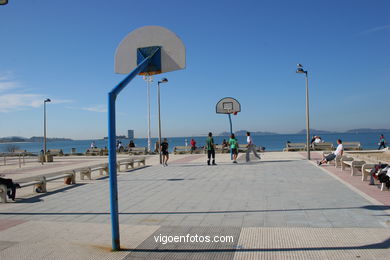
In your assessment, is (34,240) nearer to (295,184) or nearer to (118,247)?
(118,247)

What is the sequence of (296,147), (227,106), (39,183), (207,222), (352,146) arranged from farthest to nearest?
(352,146)
(296,147)
(227,106)
(39,183)
(207,222)

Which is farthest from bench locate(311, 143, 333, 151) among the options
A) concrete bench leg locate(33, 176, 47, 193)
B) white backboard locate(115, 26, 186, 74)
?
white backboard locate(115, 26, 186, 74)

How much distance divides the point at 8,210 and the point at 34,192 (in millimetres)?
2475

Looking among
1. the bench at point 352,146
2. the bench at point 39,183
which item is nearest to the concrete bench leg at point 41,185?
the bench at point 39,183

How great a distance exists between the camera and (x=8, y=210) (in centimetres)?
771

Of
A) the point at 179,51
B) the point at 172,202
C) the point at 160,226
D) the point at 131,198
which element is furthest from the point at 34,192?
the point at 179,51

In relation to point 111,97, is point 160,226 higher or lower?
lower

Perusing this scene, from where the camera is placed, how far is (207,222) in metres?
6.07
